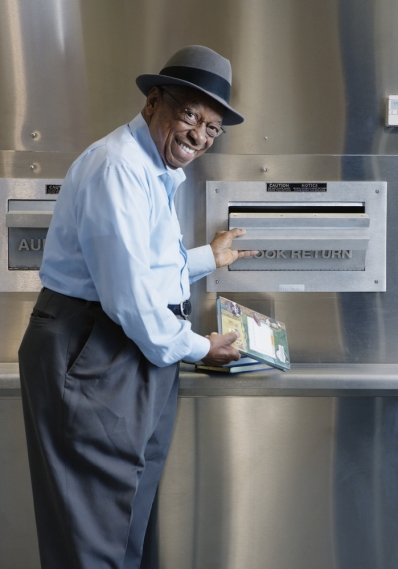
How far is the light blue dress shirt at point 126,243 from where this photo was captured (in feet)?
5.30

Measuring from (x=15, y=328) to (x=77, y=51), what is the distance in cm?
101

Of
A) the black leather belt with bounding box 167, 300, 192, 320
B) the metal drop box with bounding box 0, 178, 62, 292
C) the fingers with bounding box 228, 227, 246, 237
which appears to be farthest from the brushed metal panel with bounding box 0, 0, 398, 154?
the black leather belt with bounding box 167, 300, 192, 320

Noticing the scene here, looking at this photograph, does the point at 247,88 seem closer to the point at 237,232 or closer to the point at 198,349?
the point at 237,232

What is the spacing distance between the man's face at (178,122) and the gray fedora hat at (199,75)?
0.10 feet

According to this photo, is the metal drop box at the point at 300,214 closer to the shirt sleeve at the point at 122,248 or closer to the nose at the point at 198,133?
the nose at the point at 198,133

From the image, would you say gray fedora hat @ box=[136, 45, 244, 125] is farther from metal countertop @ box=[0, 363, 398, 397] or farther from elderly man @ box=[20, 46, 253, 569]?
metal countertop @ box=[0, 363, 398, 397]

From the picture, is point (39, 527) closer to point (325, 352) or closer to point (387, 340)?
point (325, 352)

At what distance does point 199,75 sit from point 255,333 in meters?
0.82

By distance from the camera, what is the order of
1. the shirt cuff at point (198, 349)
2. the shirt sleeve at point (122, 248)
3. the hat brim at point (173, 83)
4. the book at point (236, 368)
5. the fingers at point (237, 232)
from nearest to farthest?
the shirt sleeve at point (122, 248) < the hat brim at point (173, 83) < the shirt cuff at point (198, 349) < the book at point (236, 368) < the fingers at point (237, 232)

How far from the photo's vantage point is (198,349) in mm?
1883

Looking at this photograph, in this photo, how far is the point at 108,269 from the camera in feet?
5.30

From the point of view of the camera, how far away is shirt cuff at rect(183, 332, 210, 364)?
187 centimetres

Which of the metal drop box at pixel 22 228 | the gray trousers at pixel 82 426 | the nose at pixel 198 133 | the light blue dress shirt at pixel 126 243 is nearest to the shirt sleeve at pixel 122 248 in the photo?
the light blue dress shirt at pixel 126 243

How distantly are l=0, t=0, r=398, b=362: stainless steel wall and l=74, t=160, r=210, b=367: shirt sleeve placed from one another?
0.68m
